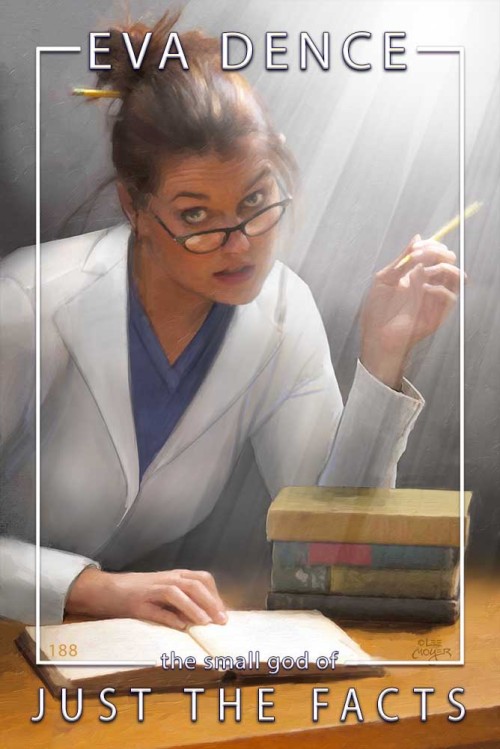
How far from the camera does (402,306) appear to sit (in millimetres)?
1261

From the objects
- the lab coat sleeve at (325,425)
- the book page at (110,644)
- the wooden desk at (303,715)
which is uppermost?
the lab coat sleeve at (325,425)

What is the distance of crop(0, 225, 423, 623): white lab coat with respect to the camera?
126 centimetres

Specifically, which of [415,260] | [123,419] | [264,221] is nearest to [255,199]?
[264,221]

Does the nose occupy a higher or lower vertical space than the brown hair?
lower

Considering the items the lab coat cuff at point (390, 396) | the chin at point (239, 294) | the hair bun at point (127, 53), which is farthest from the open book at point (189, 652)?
the hair bun at point (127, 53)

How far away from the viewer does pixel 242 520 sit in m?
1.27

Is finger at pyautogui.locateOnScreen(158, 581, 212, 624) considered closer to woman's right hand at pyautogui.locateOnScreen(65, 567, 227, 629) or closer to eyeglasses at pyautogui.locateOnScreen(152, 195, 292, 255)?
woman's right hand at pyautogui.locateOnScreen(65, 567, 227, 629)

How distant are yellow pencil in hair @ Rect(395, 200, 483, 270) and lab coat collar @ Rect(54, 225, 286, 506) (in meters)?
0.17

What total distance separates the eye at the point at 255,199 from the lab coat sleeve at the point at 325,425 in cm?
16

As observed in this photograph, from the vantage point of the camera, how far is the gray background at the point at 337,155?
1.25 m

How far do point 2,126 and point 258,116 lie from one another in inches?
14.1
